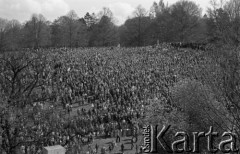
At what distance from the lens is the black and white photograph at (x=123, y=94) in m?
13.8

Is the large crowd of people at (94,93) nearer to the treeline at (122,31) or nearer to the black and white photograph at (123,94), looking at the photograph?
the black and white photograph at (123,94)

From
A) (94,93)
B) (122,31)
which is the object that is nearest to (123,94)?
(94,93)

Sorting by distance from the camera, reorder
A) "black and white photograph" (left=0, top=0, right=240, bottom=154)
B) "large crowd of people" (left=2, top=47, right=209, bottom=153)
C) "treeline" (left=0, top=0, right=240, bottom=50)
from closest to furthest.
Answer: "black and white photograph" (left=0, top=0, right=240, bottom=154) → "large crowd of people" (left=2, top=47, right=209, bottom=153) → "treeline" (left=0, top=0, right=240, bottom=50)

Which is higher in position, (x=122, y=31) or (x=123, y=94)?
(x=122, y=31)

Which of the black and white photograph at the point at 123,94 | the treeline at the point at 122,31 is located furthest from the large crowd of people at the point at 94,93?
the treeline at the point at 122,31

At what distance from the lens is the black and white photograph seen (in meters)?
Result: 13.8

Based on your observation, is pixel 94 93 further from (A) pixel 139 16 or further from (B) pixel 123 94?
(A) pixel 139 16

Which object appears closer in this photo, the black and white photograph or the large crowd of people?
the black and white photograph

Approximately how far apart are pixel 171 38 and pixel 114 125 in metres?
53.2

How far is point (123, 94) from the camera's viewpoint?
3378cm

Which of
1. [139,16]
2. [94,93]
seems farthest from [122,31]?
[94,93]

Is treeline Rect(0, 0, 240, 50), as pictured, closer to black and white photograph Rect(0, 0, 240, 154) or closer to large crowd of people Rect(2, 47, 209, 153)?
black and white photograph Rect(0, 0, 240, 154)

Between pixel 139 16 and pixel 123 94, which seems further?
pixel 139 16

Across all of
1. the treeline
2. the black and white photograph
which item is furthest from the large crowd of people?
the treeline
